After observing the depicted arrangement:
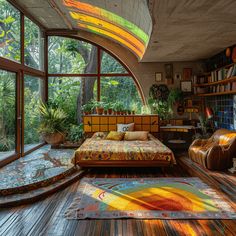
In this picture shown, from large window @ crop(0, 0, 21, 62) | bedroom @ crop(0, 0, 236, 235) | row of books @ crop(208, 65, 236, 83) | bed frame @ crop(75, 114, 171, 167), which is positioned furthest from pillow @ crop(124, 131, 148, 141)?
A: large window @ crop(0, 0, 21, 62)

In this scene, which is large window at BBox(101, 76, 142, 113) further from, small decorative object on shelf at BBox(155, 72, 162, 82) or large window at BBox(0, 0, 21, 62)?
large window at BBox(0, 0, 21, 62)

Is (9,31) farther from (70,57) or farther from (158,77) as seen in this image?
(158,77)

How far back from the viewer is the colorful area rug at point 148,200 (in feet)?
9.65

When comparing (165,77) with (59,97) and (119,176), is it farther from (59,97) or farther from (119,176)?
(119,176)

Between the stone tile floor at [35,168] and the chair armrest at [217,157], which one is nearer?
the stone tile floor at [35,168]

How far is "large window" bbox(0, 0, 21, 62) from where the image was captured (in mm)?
4793

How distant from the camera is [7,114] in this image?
510 cm

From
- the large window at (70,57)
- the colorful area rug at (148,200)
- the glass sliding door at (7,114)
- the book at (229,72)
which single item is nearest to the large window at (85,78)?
the large window at (70,57)

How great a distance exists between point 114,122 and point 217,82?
2722 millimetres

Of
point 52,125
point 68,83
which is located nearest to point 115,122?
point 52,125

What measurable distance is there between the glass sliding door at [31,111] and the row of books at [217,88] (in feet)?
14.6

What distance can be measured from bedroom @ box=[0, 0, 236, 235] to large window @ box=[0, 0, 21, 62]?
0.04 metres

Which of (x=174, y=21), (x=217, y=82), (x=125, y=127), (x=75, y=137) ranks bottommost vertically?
(x=75, y=137)

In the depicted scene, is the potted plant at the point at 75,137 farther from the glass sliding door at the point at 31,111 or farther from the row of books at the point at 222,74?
the row of books at the point at 222,74
